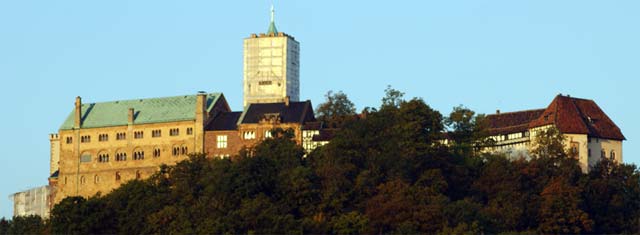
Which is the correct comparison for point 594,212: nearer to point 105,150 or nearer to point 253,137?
point 253,137

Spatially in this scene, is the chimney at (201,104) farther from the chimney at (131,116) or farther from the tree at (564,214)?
the tree at (564,214)

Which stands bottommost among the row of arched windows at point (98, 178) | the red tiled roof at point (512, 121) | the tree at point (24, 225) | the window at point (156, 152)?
the tree at point (24, 225)

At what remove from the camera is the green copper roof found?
143750 mm

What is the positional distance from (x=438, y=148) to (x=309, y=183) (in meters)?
12.1

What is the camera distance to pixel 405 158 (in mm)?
126000

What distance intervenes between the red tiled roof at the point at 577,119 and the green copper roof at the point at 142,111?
30.9 metres

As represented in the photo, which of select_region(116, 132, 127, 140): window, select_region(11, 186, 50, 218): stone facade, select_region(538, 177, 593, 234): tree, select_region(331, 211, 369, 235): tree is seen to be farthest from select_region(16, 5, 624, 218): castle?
select_region(331, 211, 369, 235): tree

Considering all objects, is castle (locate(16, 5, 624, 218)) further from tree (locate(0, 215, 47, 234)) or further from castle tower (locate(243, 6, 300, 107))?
tree (locate(0, 215, 47, 234))

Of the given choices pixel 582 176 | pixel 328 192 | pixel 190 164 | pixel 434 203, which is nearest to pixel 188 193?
pixel 190 164

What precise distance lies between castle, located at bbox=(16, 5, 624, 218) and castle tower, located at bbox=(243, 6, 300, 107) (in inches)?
5.4

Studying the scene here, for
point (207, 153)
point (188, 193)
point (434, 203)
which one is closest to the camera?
point (434, 203)

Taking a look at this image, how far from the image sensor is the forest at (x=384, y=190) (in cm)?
Result: 11906

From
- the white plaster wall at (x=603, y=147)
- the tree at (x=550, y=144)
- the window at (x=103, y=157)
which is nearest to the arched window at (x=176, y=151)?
the window at (x=103, y=157)

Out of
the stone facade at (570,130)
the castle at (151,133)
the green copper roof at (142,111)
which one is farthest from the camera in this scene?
the green copper roof at (142,111)
